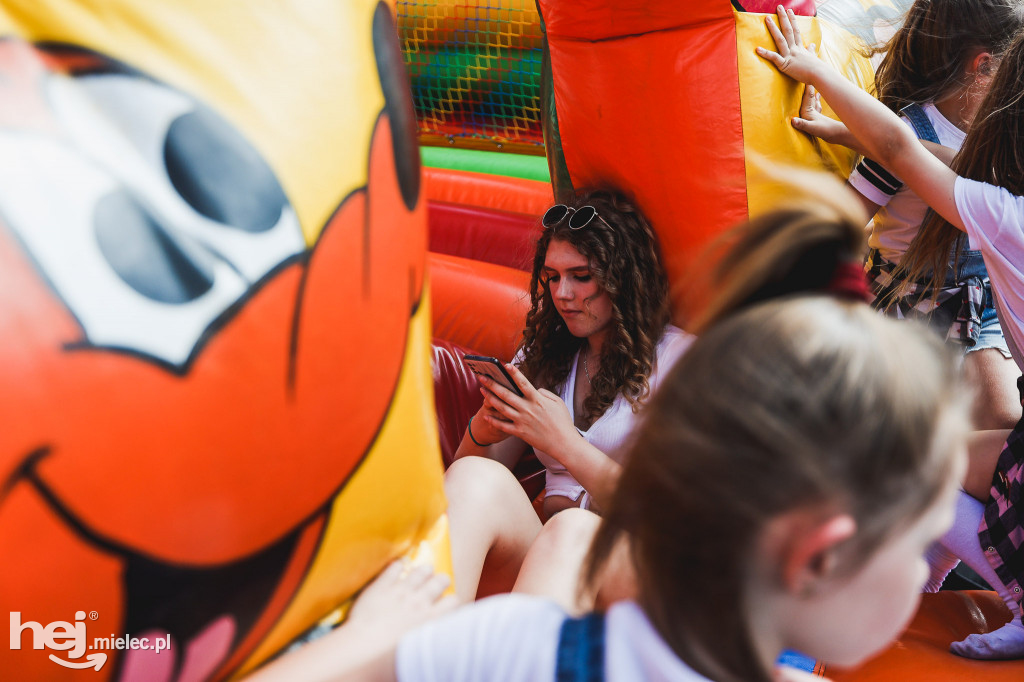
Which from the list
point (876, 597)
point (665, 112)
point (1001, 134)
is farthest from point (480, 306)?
point (876, 597)

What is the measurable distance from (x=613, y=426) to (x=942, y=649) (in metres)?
0.58

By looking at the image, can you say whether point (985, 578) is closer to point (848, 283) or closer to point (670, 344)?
point (670, 344)

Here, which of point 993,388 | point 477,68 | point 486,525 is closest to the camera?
point 486,525

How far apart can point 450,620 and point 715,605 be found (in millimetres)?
198

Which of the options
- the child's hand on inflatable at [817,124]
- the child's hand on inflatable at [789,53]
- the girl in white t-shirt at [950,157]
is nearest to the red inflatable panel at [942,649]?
the girl in white t-shirt at [950,157]

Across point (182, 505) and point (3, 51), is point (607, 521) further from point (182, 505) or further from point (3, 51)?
point (3, 51)

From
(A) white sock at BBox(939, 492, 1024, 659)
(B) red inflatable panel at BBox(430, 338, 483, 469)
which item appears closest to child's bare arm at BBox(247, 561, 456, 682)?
(A) white sock at BBox(939, 492, 1024, 659)

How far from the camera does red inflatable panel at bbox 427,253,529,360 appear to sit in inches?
73.5

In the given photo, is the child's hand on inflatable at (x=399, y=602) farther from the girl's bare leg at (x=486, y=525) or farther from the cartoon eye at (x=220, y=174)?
the cartoon eye at (x=220, y=174)

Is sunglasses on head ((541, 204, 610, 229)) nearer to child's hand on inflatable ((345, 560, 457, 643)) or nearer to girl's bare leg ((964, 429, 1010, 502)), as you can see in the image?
girl's bare leg ((964, 429, 1010, 502))

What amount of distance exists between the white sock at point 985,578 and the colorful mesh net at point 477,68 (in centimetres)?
225

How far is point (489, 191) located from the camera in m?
2.62

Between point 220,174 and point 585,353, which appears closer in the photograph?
point 220,174

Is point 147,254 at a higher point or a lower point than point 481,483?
higher
